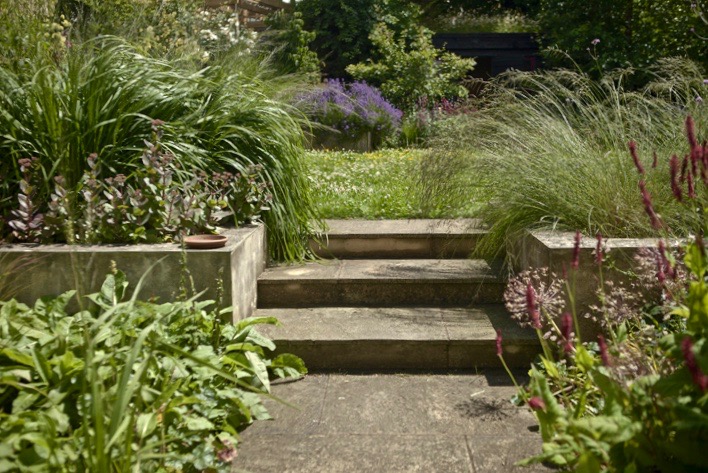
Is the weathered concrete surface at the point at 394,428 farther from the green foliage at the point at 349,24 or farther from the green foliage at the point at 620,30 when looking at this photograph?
the green foliage at the point at 349,24

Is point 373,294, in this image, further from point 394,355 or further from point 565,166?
point 565,166

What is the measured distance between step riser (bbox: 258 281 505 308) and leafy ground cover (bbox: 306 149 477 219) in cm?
69

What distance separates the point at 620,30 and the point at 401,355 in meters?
10.4

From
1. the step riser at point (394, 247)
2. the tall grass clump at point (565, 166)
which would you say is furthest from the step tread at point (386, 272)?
the tall grass clump at point (565, 166)

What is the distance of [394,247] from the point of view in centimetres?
503

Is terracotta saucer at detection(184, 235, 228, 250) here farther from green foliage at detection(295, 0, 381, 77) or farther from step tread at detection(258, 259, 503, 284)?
green foliage at detection(295, 0, 381, 77)

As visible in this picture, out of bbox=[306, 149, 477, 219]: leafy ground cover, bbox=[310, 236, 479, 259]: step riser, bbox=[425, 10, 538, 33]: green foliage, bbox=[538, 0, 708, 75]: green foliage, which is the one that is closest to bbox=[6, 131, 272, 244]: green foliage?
bbox=[310, 236, 479, 259]: step riser

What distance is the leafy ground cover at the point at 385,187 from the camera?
4.80 metres

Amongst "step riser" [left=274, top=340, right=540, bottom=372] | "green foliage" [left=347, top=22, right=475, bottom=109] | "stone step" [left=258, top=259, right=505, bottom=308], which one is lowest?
"step riser" [left=274, top=340, right=540, bottom=372]

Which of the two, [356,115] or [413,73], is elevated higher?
[413,73]

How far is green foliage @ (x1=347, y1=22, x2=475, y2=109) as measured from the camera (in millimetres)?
12258

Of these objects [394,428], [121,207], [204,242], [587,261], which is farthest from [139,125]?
[587,261]

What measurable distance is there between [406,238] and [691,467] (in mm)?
3222

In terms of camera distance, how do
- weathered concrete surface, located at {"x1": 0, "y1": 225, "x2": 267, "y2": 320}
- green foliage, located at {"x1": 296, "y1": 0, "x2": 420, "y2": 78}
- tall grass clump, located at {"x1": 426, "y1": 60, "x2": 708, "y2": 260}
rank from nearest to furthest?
weathered concrete surface, located at {"x1": 0, "y1": 225, "x2": 267, "y2": 320}, tall grass clump, located at {"x1": 426, "y1": 60, "x2": 708, "y2": 260}, green foliage, located at {"x1": 296, "y1": 0, "x2": 420, "y2": 78}
